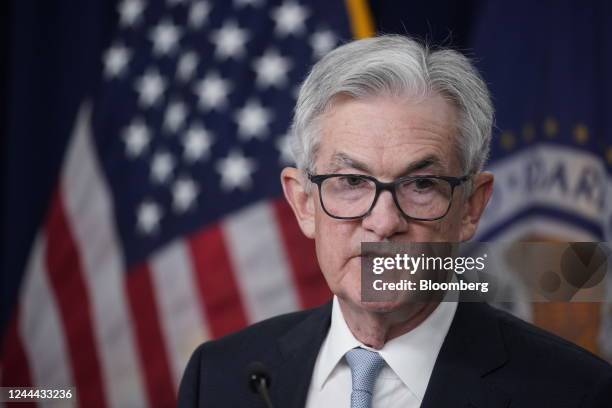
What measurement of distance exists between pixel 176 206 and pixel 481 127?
198 centimetres

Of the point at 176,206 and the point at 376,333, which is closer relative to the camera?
the point at 376,333

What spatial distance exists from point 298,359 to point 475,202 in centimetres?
45

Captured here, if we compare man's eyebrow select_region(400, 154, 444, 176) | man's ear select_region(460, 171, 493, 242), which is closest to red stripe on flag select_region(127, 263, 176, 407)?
man's ear select_region(460, 171, 493, 242)

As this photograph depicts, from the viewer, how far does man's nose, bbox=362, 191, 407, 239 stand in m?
1.47

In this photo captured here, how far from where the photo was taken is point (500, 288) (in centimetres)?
145

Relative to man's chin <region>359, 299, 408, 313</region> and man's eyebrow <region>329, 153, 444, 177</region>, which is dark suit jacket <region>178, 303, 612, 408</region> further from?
man's eyebrow <region>329, 153, 444, 177</region>

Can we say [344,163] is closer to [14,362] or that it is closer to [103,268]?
[103,268]

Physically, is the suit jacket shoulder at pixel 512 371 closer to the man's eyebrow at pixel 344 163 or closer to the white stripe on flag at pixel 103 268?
the man's eyebrow at pixel 344 163

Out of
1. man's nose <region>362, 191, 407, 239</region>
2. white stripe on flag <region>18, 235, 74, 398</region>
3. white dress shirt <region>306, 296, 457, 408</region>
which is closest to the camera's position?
man's nose <region>362, 191, 407, 239</region>

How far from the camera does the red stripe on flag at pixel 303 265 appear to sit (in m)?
3.36

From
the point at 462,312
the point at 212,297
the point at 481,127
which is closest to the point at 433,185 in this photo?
the point at 481,127

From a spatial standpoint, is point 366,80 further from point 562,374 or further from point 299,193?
point 562,374

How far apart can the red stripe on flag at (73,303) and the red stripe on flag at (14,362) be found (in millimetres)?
224

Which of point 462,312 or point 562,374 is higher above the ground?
point 462,312
